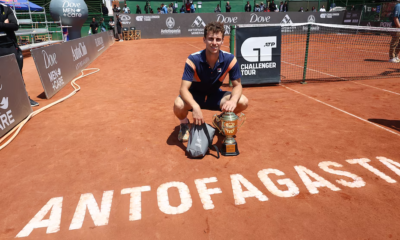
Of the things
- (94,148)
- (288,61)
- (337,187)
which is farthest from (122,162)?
(288,61)

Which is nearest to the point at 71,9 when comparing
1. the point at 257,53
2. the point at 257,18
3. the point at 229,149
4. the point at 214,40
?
the point at 257,18

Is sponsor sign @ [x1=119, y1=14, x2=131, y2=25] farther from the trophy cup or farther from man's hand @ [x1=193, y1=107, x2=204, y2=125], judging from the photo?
man's hand @ [x1=193, y1=107, x2=204, y2=125]

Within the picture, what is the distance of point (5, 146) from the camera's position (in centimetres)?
448

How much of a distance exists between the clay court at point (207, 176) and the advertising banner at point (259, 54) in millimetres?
2009

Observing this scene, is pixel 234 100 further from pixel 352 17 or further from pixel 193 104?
pixel 352 17

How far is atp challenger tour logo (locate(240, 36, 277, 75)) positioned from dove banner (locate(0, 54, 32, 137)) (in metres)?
5.45

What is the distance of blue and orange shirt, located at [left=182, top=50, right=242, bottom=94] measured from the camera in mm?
3930

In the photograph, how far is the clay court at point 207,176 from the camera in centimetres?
263

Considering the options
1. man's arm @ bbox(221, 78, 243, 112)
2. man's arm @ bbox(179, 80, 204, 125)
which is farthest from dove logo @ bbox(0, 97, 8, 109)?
man's arm @ bbox(221, 78, 243, 112)

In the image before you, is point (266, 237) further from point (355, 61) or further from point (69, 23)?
point (69, 23)

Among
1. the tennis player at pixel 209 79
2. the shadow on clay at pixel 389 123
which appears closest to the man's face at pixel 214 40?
the tennis player at pixel 209 79

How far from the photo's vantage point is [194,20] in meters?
27.9

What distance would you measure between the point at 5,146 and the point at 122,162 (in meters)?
2.18

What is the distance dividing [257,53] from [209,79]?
14.0 ft
